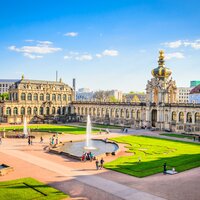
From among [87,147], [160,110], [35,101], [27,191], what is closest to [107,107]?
[160,110]

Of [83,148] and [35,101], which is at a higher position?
[35,101]

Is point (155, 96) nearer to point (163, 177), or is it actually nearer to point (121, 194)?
point (163, 177)

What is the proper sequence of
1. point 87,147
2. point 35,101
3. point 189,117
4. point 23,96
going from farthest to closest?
point 35,101 < point 23,96 < point 189,117 < point 87,147

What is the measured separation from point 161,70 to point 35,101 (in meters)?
54.5

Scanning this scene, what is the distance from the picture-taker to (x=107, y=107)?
111 m

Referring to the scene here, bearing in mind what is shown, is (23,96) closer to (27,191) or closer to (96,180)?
(96,180)

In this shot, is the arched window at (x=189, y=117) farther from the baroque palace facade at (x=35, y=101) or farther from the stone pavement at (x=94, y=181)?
the baroque palace facade at (x=35, y=101)

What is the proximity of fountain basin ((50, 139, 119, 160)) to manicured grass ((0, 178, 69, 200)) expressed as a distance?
1419 cm

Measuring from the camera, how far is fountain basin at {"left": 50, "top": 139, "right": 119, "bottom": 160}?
48.8 m

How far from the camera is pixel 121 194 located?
1130 inches

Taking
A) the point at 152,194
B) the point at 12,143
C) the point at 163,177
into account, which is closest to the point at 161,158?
the point at 163,177

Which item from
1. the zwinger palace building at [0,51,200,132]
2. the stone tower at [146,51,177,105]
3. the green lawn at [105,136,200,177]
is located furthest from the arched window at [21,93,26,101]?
the green lawn at [105,136,200,177]

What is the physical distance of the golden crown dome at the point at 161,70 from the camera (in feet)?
298

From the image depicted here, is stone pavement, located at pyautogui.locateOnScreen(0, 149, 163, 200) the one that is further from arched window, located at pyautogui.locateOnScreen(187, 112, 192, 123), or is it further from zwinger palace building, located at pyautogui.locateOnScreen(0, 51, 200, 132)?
arched window, located at pyautogui.locateOnScreen(187, 112, 192, 123)
